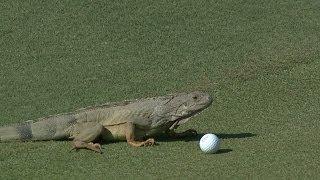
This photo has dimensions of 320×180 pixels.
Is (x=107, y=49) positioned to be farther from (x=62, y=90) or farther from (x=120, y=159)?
(x=120, y=159)

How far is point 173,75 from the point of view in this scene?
1212 centimetres

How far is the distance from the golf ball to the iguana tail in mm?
1649

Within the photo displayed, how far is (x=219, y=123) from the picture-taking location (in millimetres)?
9891

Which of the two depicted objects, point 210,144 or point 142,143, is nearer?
point 210,144

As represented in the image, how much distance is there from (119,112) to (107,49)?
4.46m

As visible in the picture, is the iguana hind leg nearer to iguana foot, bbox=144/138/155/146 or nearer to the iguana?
the iguana

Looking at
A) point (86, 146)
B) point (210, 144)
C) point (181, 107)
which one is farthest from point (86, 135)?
point (210, 144)

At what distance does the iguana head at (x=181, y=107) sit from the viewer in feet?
29.3

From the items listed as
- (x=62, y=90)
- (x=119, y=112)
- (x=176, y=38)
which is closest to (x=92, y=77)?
(x=62, y=90)

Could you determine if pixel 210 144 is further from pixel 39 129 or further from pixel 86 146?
pixel 39 129

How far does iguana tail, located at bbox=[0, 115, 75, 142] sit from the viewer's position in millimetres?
8852

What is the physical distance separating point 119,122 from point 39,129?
985mm

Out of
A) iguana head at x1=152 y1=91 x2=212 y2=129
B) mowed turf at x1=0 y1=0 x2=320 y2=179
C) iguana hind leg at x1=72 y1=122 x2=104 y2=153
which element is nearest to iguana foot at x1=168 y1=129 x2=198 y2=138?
mowed turf at x1=0 y1=0 x2=320 y2=179

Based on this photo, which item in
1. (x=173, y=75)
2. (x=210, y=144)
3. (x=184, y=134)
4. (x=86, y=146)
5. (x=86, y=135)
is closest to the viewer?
(x=210, y=144)
